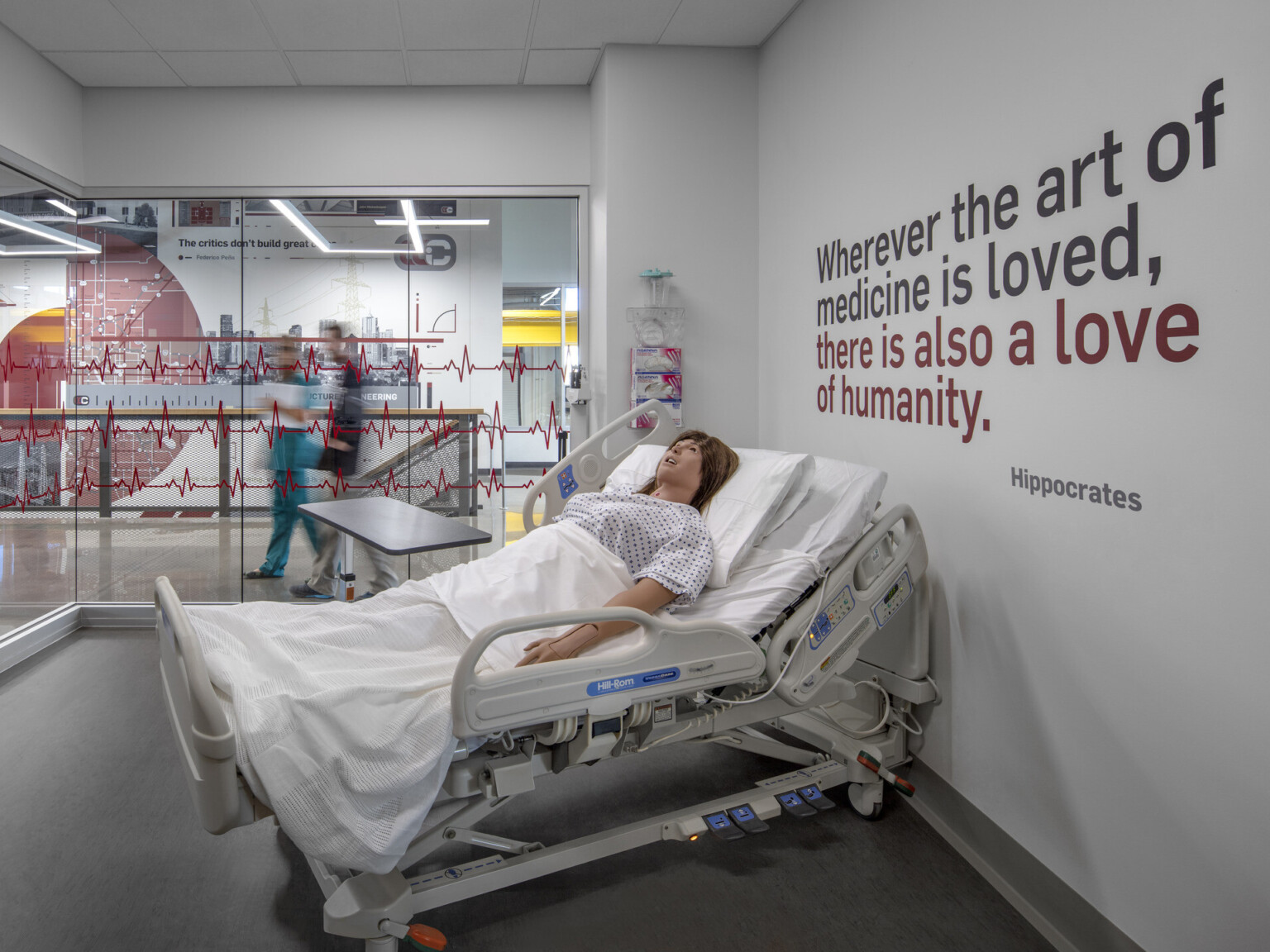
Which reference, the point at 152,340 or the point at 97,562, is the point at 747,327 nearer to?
the point at 152,340

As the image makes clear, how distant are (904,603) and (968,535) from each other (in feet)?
0.95

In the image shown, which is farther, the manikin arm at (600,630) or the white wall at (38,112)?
the white wall at (38,112)

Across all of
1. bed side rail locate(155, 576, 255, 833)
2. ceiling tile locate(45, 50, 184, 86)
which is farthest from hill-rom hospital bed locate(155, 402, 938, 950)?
ceiling tile locate(45, 50, 184, 86)

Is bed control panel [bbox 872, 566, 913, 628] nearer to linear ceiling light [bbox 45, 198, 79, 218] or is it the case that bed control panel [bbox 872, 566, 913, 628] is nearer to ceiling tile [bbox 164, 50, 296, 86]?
ceiling tile [bbox 164, 50, 296, 86]

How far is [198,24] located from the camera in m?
3.36

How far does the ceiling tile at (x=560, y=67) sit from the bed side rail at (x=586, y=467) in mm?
1769

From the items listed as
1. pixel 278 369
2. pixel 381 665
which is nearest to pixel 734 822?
pixel 381 665

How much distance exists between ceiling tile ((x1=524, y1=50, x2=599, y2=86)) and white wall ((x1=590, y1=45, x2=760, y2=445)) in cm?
16

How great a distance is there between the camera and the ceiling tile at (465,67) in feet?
11.9

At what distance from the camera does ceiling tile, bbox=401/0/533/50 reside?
322cm

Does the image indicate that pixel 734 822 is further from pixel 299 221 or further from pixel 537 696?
pixel 299 221

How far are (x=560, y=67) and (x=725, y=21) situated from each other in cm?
85

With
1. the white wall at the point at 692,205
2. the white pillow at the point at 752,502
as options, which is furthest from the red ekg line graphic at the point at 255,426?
the white pillow at the point at 752,502

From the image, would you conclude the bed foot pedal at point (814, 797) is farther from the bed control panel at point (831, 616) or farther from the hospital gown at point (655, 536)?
the hospital gown at point (655, 536)
